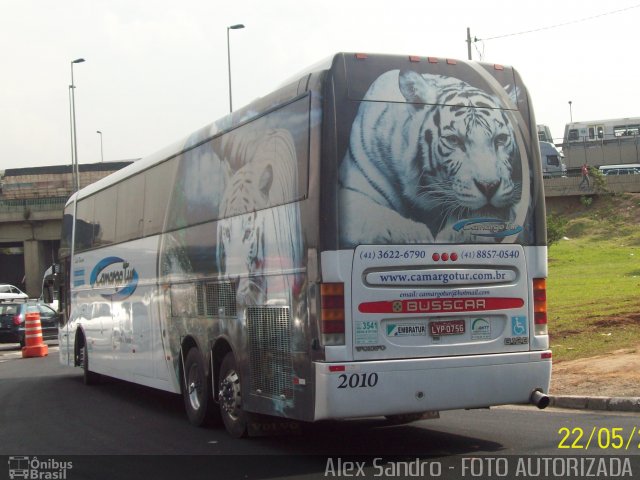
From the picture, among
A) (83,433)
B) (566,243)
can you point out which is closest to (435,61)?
(83,433)

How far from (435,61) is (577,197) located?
155 ft

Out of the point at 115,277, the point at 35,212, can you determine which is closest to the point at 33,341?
the point at 115,277

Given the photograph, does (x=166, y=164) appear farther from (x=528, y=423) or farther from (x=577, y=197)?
(x=577, y=197)

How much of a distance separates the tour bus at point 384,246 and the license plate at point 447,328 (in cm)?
1

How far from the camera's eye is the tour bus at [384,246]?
8562 mm

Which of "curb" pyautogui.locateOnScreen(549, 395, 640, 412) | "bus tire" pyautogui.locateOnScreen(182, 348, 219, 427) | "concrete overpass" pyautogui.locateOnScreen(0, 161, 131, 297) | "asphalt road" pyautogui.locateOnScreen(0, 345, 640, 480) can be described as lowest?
"asphalt road" pyautogui.locateOnScreen(0, 345, 640, 480)

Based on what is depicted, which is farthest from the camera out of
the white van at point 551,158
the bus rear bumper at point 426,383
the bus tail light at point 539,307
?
the white van at point 551,158

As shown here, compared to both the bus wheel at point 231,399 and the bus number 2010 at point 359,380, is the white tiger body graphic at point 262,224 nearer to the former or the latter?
the bus wheel at point 231,399

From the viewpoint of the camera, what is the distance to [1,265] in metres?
87.2

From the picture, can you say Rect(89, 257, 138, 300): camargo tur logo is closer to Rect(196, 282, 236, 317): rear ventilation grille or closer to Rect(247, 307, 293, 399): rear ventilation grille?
Rect(196, 282, 236, 317): rear ventilation grille

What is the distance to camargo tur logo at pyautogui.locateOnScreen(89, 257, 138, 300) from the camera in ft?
47.2

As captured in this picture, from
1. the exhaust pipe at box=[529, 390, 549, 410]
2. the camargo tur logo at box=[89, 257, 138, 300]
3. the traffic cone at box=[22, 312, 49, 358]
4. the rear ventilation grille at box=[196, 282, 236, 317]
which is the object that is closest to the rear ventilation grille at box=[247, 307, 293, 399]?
the rear ventilation grille at box=[196, 282, 236, 317]

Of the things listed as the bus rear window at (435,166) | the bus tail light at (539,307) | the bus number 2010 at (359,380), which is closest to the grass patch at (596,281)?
the bus tail light at (539,307)

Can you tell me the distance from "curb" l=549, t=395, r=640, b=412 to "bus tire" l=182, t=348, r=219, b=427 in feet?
14.1
